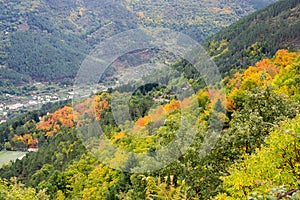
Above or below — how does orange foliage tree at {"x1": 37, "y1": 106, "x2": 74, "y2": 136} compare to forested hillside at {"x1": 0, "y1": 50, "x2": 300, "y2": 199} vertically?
below

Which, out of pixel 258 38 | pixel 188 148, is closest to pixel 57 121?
pixel 258 38

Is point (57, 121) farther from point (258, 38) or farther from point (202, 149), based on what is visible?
point (202, 149)

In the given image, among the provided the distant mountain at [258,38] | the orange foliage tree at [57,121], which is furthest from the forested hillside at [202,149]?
the distant mountain at [258,38]

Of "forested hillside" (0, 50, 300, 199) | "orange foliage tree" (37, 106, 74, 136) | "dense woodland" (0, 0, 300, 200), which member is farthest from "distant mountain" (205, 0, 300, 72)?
"orange foliage tree" (37, 106, 74, 136)

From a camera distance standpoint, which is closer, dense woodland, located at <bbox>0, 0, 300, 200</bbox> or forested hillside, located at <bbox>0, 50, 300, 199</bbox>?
forested hillside, located at <bbox>0, 50, 300, 199</bbox>

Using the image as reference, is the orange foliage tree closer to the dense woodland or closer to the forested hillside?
the dense woodland

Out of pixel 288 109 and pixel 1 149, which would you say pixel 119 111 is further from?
pixel 1 149
